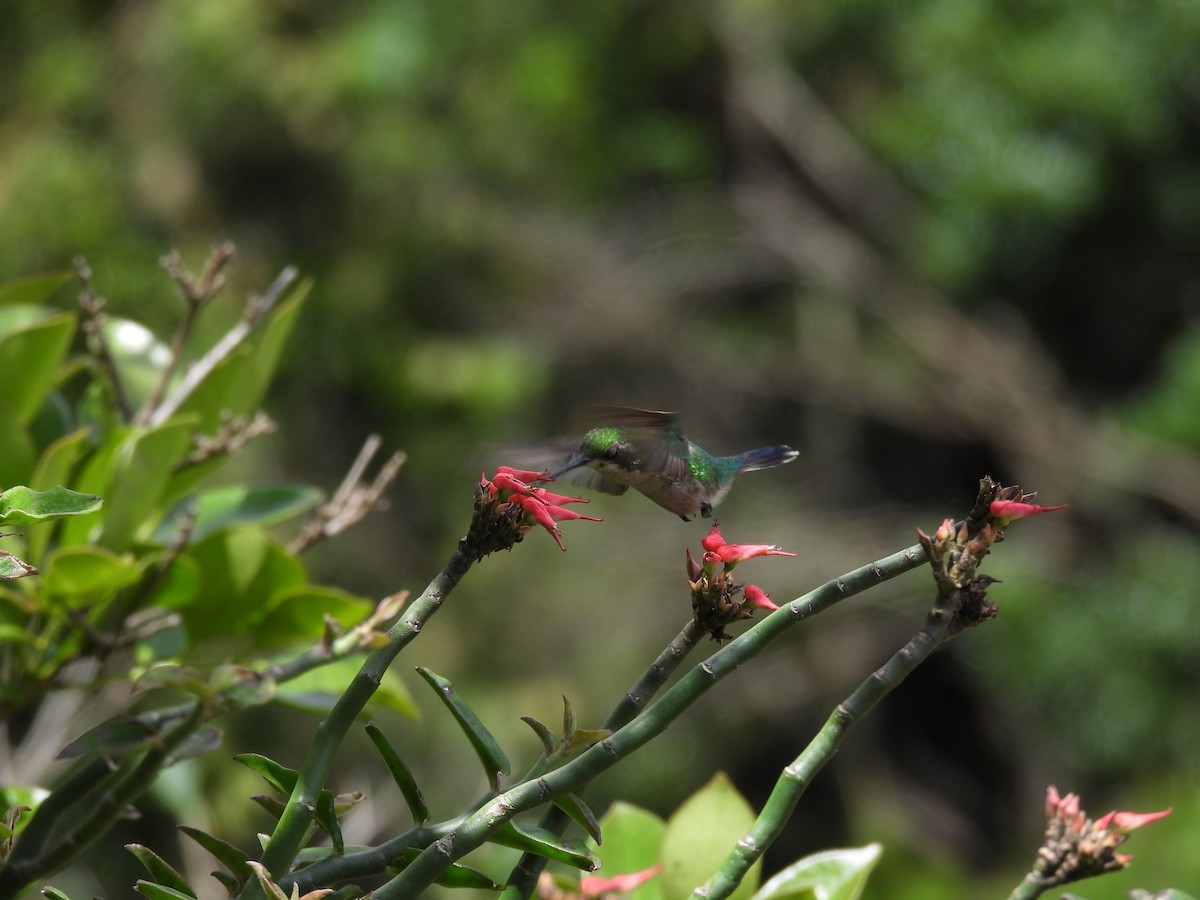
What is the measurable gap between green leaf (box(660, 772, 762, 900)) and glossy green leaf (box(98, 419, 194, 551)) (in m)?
0.51

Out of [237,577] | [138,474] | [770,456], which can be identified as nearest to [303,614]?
[237,577]

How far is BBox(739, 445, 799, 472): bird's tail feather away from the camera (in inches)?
47.6

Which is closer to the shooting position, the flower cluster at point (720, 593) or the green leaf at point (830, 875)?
the flower cluster at point (720, 593)

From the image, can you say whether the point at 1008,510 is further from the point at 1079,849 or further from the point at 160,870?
the point at 160,870

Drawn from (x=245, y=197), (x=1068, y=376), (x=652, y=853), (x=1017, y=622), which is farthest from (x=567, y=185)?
(x=652, y=853)

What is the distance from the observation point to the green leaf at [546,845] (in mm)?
606

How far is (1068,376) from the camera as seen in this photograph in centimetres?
418

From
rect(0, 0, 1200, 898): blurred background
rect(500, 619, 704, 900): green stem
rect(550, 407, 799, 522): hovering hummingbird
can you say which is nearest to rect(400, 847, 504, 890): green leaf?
rect(500, 619, 704, 900): green stem

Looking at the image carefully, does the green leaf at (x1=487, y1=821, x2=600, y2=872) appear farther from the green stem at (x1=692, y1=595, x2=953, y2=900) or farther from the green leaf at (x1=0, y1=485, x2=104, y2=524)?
the green leaf at (x1=0, y1=485, x2=104, y2=524)

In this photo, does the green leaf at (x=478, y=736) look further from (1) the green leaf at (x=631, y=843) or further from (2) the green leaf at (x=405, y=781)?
Answer: (1) the green leaf at (x=631, y=843)

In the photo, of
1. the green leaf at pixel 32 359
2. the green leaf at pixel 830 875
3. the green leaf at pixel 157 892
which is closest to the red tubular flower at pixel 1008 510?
the green leaf at pixel 830 875

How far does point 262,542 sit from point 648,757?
3.00 meters

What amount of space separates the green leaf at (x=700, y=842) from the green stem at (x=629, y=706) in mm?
184

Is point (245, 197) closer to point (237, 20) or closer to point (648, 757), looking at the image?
point (237, 20)
